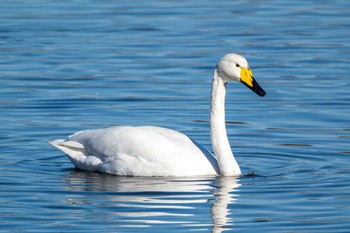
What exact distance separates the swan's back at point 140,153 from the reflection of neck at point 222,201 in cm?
37

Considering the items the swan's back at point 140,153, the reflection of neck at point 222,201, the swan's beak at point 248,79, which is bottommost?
the reflection of neck at point 222,201

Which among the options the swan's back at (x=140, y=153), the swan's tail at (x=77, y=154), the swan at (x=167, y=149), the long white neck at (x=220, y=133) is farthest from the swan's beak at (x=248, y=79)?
the swan's tail at (x=77, y=154)

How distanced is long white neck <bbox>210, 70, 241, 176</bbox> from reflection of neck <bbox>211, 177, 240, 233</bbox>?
131 mm

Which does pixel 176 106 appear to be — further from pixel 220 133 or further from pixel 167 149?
pixel 167 149

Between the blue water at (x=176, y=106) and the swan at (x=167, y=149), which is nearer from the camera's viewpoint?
the blue water at (x=176, y=106)

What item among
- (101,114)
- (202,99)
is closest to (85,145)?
(101,114)

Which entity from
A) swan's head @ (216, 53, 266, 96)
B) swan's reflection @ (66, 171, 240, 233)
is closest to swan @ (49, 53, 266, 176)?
swan's head @ (216, 53, 266, 96)

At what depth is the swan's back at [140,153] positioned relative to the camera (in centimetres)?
1211

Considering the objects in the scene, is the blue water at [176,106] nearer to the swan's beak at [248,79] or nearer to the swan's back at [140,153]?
the swan's back at [140,153]

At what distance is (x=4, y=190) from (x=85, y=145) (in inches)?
58.7

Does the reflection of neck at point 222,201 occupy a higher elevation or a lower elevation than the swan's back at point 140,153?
lower

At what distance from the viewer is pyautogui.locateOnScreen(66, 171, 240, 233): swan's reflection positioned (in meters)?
10.2

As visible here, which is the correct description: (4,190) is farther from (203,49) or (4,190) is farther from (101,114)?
(203,49)

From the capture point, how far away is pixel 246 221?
10141 millimetres
